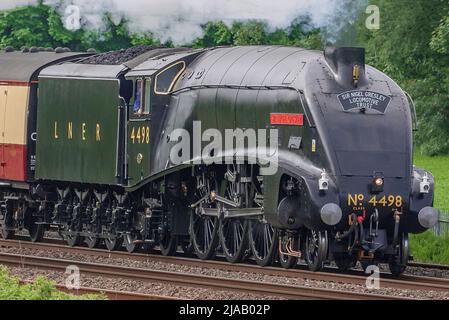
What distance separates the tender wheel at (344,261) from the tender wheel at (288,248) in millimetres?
653

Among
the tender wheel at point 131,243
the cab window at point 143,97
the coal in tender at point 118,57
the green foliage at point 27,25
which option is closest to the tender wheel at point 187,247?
the tender wheel at point 131,243

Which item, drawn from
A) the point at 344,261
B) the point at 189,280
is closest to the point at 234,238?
the point at 344,261

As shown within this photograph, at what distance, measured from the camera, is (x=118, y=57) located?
23969mm

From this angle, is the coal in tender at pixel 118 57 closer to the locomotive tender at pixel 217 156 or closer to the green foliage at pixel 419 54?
the locomotive tender at pixel 217 156

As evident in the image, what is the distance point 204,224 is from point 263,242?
5.54ft

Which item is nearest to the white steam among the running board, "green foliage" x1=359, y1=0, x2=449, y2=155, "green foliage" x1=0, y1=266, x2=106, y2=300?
A: the running board

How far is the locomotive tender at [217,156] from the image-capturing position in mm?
18297

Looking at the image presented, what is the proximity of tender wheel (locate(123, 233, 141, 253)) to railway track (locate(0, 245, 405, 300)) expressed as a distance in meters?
2.53

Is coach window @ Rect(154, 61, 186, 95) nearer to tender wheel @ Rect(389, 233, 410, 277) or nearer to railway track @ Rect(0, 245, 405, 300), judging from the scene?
railway track @ Rect(0, 245, 405, 300)

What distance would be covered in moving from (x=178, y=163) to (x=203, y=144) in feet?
2.21

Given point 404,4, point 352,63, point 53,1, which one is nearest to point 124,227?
point 352,63

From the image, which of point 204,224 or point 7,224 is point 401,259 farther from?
point 7,224

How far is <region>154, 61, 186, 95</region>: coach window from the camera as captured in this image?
2188 centimetres

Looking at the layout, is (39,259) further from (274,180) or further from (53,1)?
(53,1)
